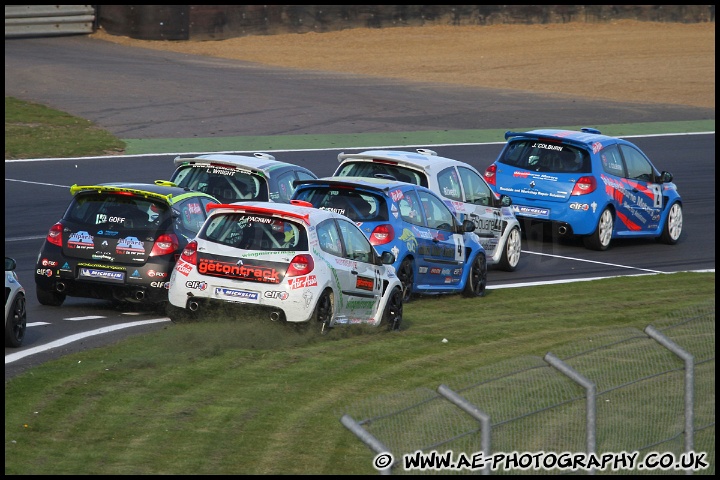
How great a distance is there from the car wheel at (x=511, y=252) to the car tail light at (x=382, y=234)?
4284 millimetres

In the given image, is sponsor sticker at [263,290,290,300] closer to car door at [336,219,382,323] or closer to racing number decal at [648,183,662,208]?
car door at [336,219,382,323]

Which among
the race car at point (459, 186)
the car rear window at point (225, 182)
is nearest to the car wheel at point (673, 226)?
the race car at point (459, 186)

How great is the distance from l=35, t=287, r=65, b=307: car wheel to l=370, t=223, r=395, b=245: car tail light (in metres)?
3.77

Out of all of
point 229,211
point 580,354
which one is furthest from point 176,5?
point 580,354

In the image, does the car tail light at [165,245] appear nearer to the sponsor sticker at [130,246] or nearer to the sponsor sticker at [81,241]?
the sponsor sticker at [130,246]

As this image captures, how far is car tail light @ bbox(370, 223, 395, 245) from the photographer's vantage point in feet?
50.6

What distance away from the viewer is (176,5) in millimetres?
48156

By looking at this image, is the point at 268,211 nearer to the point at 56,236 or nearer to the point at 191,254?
the point at 191,254

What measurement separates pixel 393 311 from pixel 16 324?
13.8ft

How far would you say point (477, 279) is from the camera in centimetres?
1738

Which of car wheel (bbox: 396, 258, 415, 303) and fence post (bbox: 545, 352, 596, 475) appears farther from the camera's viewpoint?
car wheel (bbox: 396, 258, 415, 303)

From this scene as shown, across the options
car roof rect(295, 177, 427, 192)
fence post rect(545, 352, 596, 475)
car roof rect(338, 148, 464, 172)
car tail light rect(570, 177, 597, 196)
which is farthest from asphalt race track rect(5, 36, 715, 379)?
fence post rect(545, 352, 596, 475)

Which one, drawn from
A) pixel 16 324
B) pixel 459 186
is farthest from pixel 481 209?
pixel 16 324

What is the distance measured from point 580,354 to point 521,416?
0.65 m
